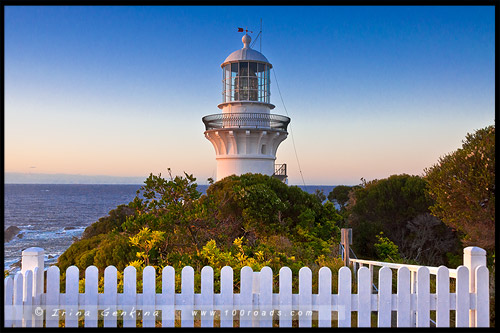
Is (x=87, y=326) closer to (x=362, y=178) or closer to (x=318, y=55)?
(x=318, y=55)

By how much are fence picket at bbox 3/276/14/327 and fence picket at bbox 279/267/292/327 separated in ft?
6.33

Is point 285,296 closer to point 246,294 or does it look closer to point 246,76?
point 246,294

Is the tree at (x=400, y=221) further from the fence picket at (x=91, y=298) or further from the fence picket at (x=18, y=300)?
the fence picket at (x=18, y=300)

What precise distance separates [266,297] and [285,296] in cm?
15

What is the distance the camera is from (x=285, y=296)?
3.37 metres

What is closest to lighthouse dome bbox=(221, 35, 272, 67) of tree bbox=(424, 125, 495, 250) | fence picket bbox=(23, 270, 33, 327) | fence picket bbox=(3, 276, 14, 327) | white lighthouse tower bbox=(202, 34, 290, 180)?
white lighthouse tower bbox=(202, 34, 290, 180)

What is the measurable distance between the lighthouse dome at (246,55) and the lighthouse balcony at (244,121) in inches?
78.6

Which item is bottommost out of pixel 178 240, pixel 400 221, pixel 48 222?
pixel 48 222

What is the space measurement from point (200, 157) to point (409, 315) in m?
16.7

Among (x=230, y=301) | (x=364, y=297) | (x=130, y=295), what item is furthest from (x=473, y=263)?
(x=130, y=295)

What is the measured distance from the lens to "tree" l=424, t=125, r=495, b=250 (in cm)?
556

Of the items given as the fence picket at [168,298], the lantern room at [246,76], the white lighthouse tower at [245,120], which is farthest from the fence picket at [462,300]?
the lantern room at [246,76]

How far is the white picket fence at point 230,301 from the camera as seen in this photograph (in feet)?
11.0
